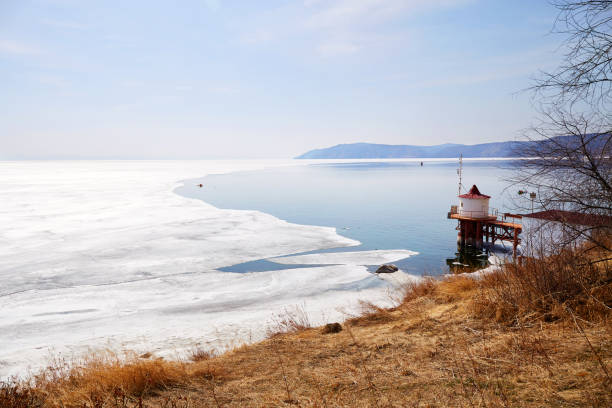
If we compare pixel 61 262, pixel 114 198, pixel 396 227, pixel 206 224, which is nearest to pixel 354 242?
pixel 396 227

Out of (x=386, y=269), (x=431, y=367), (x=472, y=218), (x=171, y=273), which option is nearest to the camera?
(x=431, y=367)

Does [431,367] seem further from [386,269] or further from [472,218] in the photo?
[472,218]

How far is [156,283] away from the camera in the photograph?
15.4 metres

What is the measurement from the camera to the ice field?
10547 mm

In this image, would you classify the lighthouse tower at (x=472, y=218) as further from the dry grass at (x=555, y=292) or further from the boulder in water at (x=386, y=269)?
the dry grass at (x=555, y=292)

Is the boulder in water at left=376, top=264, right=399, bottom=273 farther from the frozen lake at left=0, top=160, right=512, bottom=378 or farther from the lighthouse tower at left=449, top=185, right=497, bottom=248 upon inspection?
the lighthouse tower at left=449, top=185, right=497, bottom=248

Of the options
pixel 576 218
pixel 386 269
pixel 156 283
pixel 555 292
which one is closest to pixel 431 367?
pixel 555 292

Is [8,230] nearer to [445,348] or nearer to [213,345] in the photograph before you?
[213,345]

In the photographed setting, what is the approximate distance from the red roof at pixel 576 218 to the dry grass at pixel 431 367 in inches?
27.0

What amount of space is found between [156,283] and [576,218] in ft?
44.9

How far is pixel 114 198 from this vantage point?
41656 mm

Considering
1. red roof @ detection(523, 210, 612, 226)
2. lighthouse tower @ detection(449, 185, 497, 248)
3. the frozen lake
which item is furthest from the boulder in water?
lighthouse tower @ detection(449, 185, 497, 248)

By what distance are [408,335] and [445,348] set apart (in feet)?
3.86

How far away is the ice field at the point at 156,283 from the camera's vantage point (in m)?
10.5
